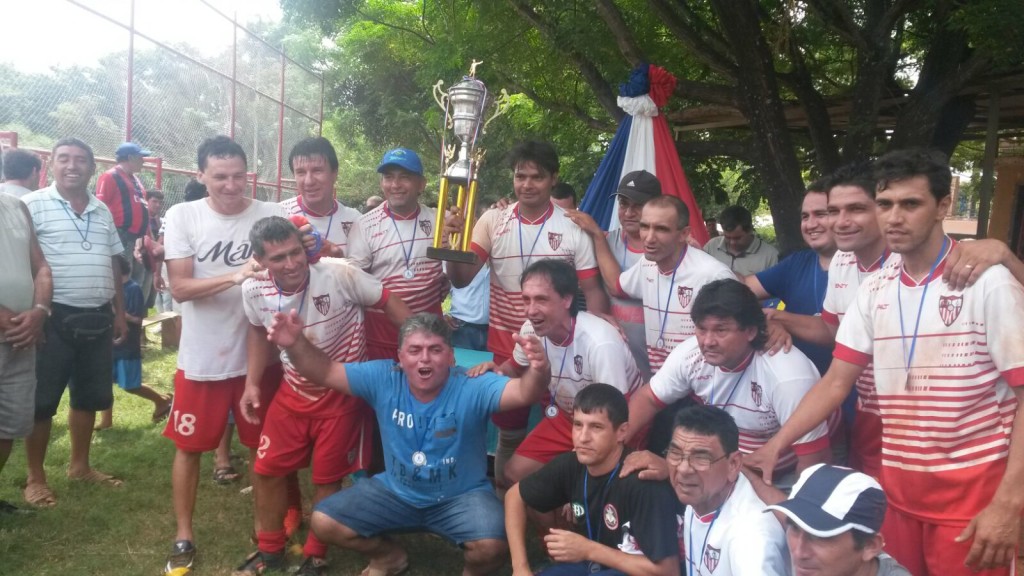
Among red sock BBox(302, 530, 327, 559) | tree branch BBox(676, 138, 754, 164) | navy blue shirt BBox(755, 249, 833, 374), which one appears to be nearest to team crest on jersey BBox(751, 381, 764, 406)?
navy blue shirt BBox(755, 249, 833, 374)

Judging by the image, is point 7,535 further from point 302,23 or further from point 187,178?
point 187,178

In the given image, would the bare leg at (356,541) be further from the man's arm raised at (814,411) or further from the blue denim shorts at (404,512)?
the man's arm raised at (814,411)

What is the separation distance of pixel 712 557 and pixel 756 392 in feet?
2.41

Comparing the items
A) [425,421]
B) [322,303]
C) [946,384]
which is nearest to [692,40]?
[322,303]

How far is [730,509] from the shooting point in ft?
8.47

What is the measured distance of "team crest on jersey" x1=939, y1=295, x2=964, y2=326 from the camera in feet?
7.73

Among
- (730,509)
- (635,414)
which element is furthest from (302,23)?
(730,509)

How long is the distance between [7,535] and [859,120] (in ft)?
19.9

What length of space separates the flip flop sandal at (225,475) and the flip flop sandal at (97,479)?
0.54 metres

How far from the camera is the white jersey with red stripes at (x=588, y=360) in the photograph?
354 cm

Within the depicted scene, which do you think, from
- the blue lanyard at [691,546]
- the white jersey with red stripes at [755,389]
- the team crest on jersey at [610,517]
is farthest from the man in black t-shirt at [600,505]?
the white jersey with red stripes at [755,389]

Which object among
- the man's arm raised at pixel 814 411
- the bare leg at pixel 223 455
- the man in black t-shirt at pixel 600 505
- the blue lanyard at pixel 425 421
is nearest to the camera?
the man's arm raised at pixel 814 411

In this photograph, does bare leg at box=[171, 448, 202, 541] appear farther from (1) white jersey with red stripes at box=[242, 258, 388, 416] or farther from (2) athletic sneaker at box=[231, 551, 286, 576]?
(1) white jersey with red stripes at box=[242, 258, 388, 416]

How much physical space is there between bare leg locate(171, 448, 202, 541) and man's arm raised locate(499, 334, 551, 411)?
5.24 feet
